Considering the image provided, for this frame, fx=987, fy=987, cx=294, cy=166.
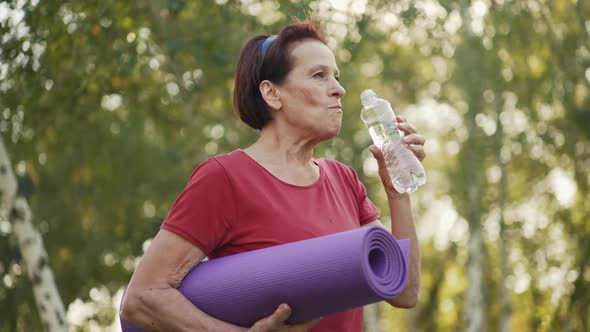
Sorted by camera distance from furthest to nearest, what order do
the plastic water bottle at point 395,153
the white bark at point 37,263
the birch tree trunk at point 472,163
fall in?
the birch tree trunk at point 472,163
the white bark at point 37,263
the plastic water bottle at point 395,153

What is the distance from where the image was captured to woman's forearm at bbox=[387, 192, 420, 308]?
364 centimetres

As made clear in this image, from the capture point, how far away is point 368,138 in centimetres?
1705

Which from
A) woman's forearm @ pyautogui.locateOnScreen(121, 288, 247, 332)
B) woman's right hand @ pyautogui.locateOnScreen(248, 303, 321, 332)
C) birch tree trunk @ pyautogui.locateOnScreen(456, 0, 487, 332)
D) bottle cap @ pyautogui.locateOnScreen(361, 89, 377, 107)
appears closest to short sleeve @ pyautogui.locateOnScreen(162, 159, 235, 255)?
woman's forearm @ pyautogui.locateOnScreen(121, 288, 247, 332)

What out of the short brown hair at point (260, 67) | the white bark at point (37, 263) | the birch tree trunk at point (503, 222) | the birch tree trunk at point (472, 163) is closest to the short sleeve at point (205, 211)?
the short brown hair at point (260, 67)

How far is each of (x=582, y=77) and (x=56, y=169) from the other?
11030mm

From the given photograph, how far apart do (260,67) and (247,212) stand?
2.03ft

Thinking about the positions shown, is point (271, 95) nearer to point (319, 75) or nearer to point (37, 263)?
point (319, 75)

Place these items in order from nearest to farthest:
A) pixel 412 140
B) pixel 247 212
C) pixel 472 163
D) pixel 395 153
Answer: pixel 247 212, pixel 412 140, pixel 395 153, pixel 472 163

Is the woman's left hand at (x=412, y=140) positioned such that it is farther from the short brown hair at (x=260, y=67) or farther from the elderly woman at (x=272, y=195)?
the short brown hair at (x=260, y=67)

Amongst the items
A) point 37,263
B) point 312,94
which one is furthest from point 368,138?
point 312,94

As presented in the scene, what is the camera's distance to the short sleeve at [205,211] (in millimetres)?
3205

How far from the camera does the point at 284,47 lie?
359 cm

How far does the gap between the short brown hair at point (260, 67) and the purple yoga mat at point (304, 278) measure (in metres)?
0.68

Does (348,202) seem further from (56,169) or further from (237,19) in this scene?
(56,169)
